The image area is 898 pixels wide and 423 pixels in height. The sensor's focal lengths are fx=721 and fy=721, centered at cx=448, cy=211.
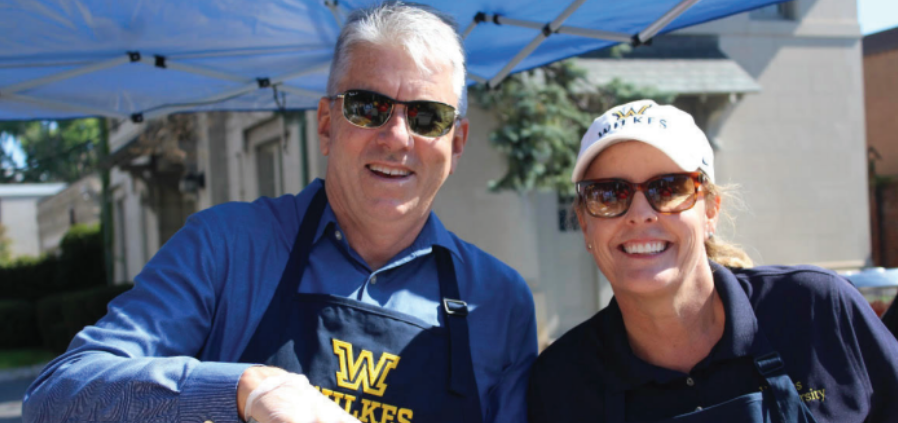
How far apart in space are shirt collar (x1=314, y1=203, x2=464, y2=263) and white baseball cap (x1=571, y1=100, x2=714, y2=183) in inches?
18.2

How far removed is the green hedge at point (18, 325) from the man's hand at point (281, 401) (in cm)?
1466

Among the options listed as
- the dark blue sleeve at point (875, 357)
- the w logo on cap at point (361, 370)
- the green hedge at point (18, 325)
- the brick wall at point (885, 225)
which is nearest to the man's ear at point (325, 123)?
the w logo on cap at point (361, 370)

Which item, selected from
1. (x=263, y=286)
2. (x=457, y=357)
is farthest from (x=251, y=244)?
(x=457, y=357)

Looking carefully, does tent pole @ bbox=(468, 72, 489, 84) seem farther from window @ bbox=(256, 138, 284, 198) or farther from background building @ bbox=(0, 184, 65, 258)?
background building @ bbox=(0, 184, 65, 258)

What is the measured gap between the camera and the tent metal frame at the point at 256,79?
2.98 metres

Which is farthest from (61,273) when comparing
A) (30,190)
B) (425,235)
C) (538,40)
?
(30,190)

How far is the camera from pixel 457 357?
1.99 metres

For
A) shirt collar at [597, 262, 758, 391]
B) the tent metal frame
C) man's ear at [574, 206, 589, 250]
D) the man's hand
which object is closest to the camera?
the man's hand

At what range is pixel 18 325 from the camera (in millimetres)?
13773

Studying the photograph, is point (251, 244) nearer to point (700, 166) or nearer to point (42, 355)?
point (700, 166)

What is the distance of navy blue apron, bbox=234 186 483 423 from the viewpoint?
1.83 m

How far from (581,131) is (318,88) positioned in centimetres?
436

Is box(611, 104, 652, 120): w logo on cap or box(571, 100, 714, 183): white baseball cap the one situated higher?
box(611, 104, 652, 120): w logo on cap

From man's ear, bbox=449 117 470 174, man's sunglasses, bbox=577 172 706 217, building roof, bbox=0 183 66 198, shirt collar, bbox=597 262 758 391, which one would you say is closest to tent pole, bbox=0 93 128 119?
man's ear, bbox=449 117 470 174
